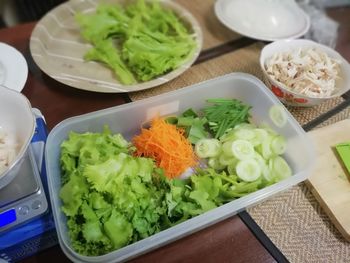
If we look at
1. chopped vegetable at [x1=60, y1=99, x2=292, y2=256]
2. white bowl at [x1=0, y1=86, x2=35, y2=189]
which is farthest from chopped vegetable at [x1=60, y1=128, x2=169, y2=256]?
white bowl at [x1=0, y1=86, x2=35, y2=189]

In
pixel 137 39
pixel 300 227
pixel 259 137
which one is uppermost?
pixel 137 39

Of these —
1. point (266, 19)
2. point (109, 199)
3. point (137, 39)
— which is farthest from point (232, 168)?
point (266, 19)

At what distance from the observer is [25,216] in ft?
A: 1.88

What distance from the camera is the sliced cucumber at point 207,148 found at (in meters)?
0.79

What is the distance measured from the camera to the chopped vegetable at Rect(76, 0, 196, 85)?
95 centimetres

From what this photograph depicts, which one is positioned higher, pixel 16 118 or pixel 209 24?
pixel 16 118

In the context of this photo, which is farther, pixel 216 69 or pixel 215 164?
pixel 216 69

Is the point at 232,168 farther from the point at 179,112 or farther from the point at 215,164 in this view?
the point at 179,112

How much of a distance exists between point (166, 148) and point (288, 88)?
353 mm

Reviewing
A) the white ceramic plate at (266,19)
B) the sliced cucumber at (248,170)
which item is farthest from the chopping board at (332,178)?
the white ceramic plate at (266,19)

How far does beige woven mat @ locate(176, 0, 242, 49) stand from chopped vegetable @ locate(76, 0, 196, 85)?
0.26ft

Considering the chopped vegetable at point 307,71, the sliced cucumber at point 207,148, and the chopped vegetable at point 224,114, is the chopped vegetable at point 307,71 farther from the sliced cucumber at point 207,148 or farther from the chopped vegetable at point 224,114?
the sliced cucumber at point 207,148

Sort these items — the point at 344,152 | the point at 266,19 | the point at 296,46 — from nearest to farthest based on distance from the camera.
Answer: the point at 344,152
the point at 296,46
the point at 266,19

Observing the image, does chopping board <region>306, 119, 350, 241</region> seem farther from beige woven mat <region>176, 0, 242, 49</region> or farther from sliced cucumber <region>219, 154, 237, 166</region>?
beige woven mat <region>176, 0, 242, 49</region>
